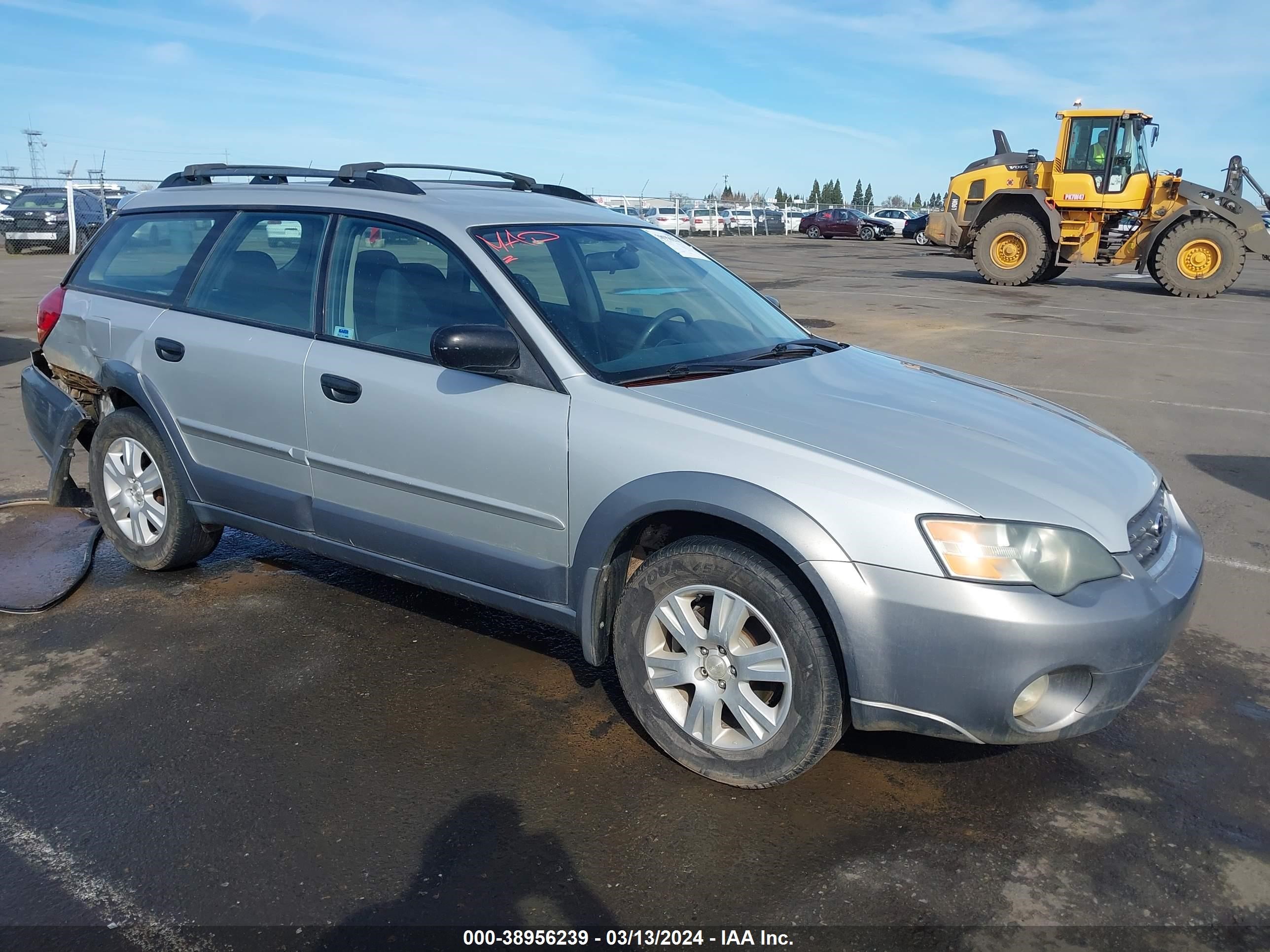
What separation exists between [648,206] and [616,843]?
→ 42857mm

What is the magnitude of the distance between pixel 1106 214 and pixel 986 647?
20.0m

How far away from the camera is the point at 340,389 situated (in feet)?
12.2

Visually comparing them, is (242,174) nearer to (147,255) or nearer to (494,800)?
(147,255)

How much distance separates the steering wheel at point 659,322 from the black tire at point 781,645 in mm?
791

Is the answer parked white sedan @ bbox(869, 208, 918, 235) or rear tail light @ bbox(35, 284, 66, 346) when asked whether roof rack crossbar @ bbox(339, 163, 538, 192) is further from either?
parked white sedan @ bbox(869, 208, 918, 235)

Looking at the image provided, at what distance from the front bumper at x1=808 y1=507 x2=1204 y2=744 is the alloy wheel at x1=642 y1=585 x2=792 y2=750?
250mm

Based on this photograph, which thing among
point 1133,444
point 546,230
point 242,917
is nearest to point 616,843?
point 242,917

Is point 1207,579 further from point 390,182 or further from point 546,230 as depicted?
point 390,182

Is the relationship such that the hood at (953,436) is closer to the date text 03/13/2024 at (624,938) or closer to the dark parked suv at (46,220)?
the date text 03/13/2024 at (624,938)

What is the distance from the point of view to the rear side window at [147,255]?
445 centimetres

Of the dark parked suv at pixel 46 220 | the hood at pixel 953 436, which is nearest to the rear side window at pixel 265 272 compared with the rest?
the hood at pixel 953 436

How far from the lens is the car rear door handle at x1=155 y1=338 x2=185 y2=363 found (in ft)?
13.9

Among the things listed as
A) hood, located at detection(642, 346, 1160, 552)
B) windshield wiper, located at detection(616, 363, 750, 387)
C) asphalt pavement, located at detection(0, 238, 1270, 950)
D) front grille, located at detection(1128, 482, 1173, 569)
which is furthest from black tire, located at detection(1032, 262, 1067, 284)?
windshield wiper, located at detection(616, 363, 750, 387)

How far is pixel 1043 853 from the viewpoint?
279cm
